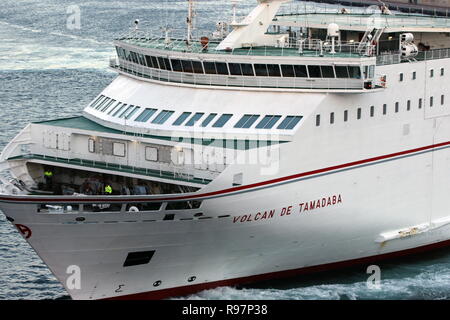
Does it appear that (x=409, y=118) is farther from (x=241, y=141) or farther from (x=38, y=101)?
(x=38, y=101)

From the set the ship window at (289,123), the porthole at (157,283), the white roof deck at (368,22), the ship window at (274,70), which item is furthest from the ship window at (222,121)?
the white roof deck at (368,22)

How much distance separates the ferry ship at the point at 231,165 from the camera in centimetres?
2769

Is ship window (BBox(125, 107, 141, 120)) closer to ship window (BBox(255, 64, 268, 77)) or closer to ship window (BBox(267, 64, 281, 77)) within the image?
ship window (BBox(255, 64, 268, 77))

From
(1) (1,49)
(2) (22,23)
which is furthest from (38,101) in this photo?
(2) (22,23)

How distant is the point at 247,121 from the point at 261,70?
173cm

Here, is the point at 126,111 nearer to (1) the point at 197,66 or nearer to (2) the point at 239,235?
(1) the point at 197,66

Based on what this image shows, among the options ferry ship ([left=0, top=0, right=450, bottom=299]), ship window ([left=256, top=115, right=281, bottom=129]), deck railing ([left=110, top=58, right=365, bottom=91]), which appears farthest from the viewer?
Answer: deck railing ([left=110, top=58, right=365, bottom=91])

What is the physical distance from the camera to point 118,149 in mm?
29562

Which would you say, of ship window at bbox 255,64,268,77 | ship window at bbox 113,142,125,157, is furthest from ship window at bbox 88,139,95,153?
ship window at bbox 255,64,268,77

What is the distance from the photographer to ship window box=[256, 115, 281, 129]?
94.0ft

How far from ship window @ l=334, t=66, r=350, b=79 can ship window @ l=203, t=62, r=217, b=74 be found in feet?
11.8

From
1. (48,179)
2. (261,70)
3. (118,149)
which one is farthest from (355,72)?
(48,179)
